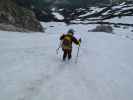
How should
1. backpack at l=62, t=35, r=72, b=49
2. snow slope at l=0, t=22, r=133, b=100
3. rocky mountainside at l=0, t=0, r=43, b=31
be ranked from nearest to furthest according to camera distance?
snow slope at l=0, t=22, r=133, b=100 → backpack at l=62, t=35, r=72, b=49 → rocky mountainside at l=0, t=0, r=43, b=31

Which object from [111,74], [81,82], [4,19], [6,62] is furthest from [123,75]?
[4,19]

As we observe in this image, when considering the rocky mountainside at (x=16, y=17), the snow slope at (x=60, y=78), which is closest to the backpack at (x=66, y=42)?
the snow slope at (x=60, y=78)

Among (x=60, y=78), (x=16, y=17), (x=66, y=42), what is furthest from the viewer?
(x=16, y=17)

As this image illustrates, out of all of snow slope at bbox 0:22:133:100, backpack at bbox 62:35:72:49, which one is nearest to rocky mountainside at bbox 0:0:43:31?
backpack at bbox 62:35:72:49

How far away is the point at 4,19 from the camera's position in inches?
1216

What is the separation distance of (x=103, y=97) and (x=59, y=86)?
1.28m

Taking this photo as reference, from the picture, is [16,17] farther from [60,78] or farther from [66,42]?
[60,78]

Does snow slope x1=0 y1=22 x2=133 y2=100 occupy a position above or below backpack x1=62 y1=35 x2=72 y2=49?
below

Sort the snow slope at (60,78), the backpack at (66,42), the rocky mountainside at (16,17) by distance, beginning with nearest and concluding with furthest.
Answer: the snow slope at (60,78) < the backpack at (66,42) < the rocky mountainside at (16,17)

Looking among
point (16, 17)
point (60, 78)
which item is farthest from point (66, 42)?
point (16, 17)

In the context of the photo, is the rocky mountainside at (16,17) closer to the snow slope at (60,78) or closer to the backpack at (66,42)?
the backpack at (66,42)

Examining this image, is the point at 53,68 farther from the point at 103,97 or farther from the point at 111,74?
the point at 103,97

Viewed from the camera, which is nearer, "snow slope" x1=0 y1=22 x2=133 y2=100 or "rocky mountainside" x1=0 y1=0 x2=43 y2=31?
"snow slope" x1=0 y1=22 x2=133 y2=100

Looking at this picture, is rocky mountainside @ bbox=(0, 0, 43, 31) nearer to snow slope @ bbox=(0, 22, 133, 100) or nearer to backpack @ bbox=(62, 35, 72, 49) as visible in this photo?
backpack @ bbox=(62, 35, 72, 49)
